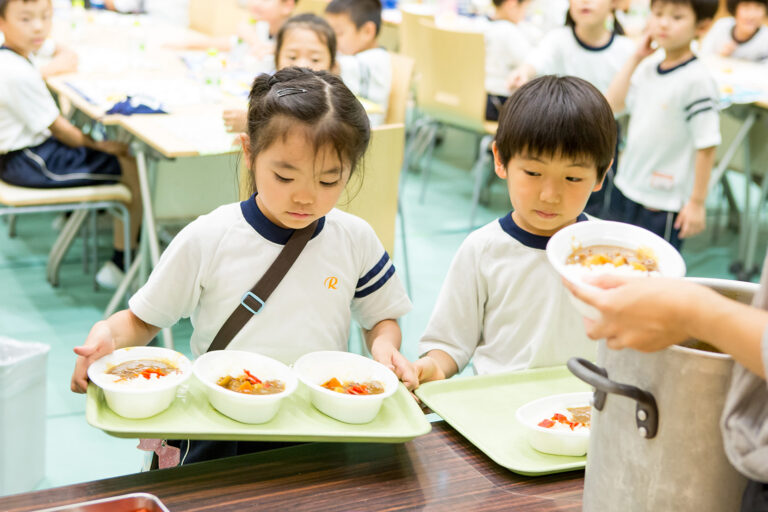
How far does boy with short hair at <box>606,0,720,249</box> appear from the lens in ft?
9.46

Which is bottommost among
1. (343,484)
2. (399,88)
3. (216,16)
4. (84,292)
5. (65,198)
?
(84,292)

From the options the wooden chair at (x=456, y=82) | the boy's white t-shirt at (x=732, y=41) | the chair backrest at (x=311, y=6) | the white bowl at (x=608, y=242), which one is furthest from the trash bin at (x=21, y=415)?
the boy's white t-shirt at (x=732, y=41)

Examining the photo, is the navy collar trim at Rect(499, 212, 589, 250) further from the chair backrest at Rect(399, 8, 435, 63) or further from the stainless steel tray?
the chair backrest at Rect(399, 8, 435, 63)

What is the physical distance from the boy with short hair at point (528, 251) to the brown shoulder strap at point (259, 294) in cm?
26

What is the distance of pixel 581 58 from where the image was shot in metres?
3.48

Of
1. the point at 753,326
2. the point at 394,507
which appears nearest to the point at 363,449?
the point at 394,507

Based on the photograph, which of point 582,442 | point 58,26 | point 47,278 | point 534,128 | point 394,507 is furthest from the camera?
point 58,26

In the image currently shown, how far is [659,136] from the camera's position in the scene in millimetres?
2994

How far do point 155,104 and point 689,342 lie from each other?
233 centimetres

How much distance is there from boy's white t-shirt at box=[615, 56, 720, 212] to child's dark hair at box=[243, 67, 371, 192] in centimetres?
191

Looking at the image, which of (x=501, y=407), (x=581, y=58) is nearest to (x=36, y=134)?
(x=581, y=58)

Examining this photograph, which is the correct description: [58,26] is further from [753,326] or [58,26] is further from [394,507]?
[753,326]

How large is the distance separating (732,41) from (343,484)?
4.60 metres

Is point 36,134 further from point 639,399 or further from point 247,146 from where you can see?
point 639,399
